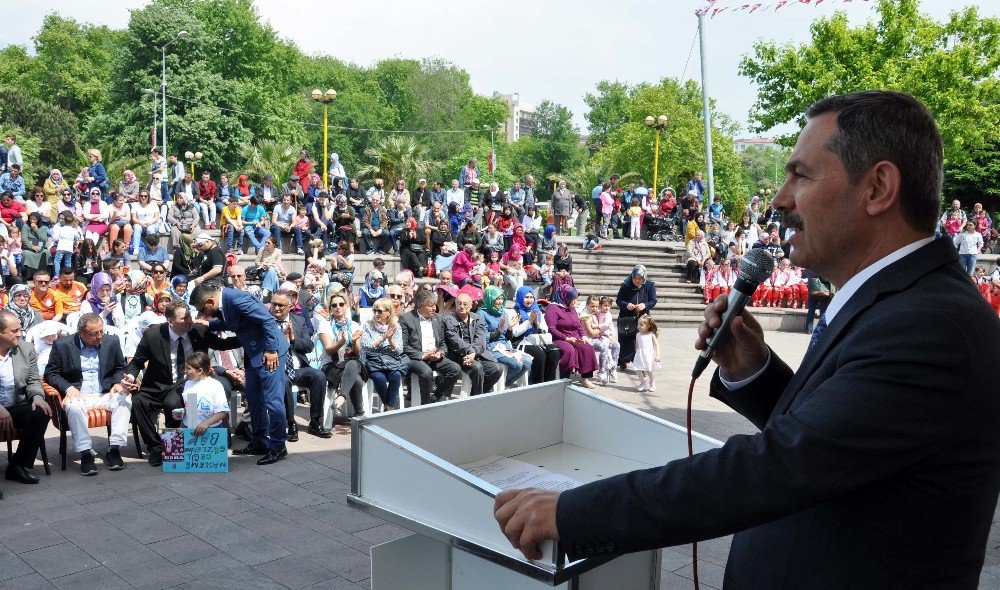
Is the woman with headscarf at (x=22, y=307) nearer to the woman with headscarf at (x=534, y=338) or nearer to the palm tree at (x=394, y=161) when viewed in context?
the woman with headscarf at (x=534, y=338)

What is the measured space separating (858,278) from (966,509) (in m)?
0.43

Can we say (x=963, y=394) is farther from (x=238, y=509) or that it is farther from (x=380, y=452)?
(x=238, y=509)

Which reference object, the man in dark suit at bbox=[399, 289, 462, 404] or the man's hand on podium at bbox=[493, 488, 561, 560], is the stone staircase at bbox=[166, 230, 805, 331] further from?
the man's hand on podium at bbox=[493, 488, 561, 560]

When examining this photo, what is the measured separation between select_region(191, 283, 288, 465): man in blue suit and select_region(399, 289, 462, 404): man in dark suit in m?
1.95

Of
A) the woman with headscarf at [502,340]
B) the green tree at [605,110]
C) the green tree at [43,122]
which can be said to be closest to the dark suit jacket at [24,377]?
the woman with headscarf at [502,340]

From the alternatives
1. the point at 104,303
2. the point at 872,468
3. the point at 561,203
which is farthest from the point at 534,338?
the point at 561,203

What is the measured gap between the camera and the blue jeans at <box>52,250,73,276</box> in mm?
14344

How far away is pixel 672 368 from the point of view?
14.1 m

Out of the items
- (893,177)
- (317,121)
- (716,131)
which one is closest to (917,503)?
(893,177)

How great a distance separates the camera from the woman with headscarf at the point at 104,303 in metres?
10.9

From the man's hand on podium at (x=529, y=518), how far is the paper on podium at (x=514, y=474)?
1.08 meters

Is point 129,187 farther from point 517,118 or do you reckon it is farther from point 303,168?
point 517,118

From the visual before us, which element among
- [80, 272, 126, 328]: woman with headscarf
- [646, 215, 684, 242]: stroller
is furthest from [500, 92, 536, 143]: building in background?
[80, 272, 126, 328]: woman with headscarf

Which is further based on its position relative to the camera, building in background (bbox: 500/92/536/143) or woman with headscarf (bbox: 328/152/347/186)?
building in background (bbox: 500/92/536/143)
